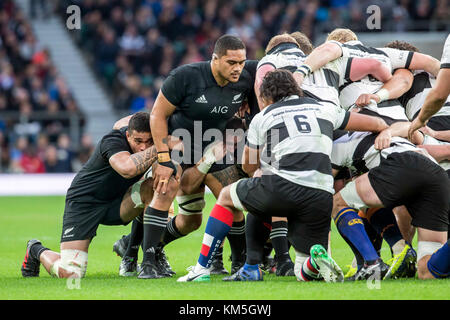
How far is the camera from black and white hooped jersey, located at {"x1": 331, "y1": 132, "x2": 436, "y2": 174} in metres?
6.41

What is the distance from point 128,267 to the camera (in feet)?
24.3

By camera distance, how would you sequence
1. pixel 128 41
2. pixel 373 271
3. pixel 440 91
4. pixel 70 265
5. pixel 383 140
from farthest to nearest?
pixel 128 41, pixel 70 265, pixel 383 140, pixel 373 271, pixel 440 91

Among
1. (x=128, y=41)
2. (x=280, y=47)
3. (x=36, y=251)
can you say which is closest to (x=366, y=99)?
(x=280, y=47)

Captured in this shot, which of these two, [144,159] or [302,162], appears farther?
[144,159]

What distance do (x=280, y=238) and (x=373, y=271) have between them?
3.44ft

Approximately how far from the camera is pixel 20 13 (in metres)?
23.0

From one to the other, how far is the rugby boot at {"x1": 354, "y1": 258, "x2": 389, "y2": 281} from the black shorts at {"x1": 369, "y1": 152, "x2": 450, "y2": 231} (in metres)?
0.49

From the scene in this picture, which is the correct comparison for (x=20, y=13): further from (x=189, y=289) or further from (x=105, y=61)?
(x=189, y=289)

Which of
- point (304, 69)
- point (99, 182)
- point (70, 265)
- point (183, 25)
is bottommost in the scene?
point (70, 265)

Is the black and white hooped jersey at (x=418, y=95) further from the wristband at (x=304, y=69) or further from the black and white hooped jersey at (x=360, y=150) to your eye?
the wristband at (x=304, y=69)

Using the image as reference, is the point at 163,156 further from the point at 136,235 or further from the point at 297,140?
the point at 297,140

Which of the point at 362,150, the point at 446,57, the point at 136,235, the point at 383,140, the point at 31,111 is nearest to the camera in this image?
the point at 446,57

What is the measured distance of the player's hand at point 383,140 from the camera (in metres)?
6.39
